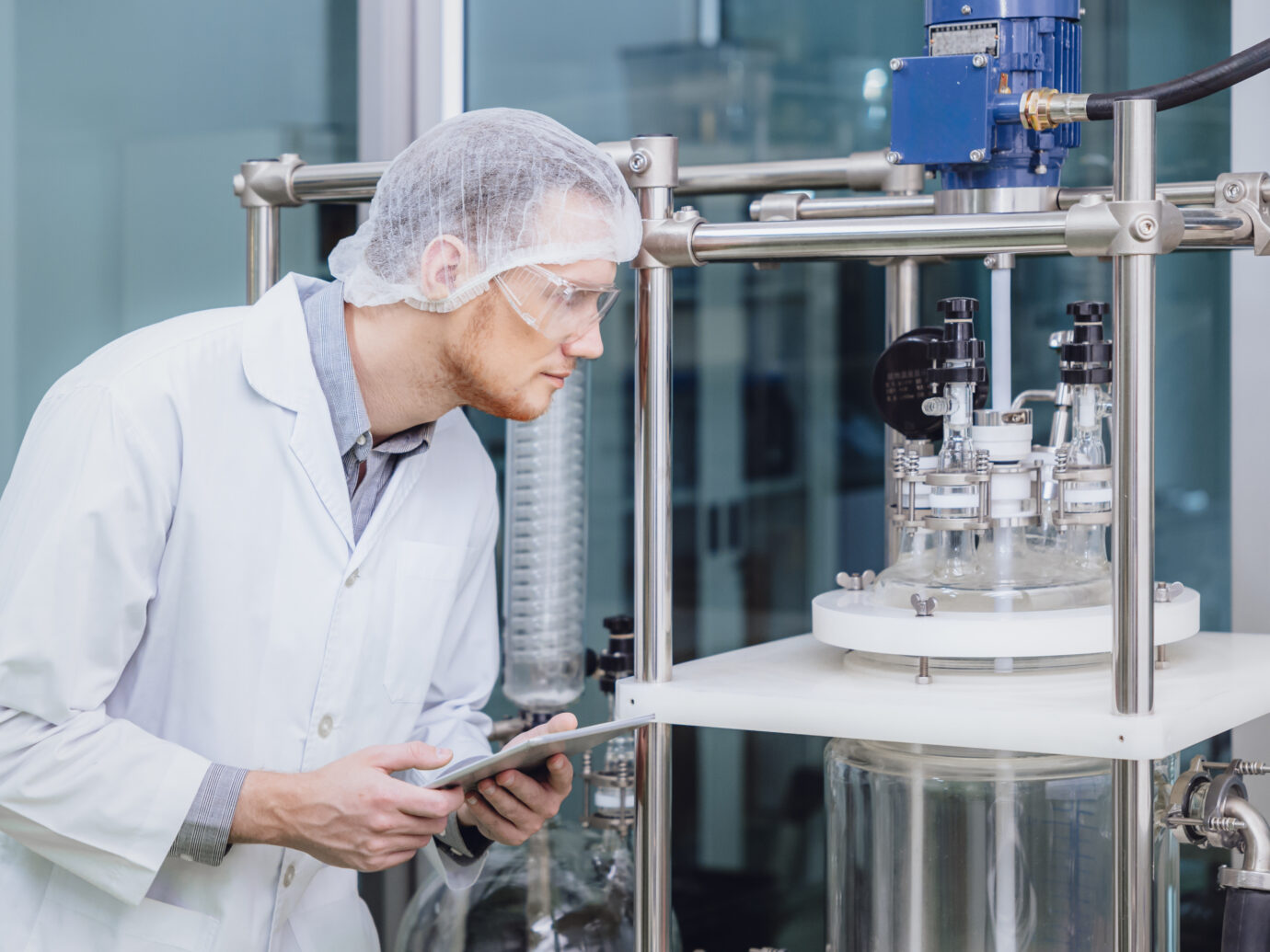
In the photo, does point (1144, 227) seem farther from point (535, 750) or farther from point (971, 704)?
point (535, 750)

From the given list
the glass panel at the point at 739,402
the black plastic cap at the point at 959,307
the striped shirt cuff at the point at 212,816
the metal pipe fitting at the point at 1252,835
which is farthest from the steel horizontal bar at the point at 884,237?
the glass panel at the point at 739,402

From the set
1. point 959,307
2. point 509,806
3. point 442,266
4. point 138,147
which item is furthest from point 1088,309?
point 138,147

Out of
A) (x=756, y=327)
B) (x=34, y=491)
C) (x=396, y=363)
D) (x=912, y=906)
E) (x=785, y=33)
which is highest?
(x=785, y=33)

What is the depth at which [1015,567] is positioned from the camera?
45.4 inches

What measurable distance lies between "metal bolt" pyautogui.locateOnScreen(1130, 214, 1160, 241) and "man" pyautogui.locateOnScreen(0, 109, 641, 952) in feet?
1.28

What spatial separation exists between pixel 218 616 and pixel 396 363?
27cm

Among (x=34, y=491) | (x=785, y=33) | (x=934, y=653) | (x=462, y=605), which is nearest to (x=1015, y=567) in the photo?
(x=934, y=653)

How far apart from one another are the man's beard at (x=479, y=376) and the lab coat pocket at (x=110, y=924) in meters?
0.50

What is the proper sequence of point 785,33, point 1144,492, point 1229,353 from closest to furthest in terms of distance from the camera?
point 1144,492 < point 1229,353 < point 785,33

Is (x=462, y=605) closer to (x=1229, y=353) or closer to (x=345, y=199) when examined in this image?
(x=345, y=199)

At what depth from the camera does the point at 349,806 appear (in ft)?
3.48

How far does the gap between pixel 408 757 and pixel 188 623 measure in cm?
24

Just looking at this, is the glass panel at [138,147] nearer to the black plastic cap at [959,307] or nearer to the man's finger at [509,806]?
the man's finger at [509,806]

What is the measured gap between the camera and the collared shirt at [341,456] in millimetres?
1083
